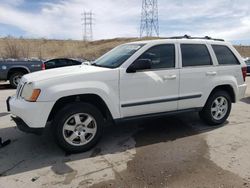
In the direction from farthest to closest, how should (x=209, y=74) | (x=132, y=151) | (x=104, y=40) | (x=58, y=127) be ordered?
(x=104, y=40) → (x=209, y=74) → (x=132, y=151) → (x=58, y=127)

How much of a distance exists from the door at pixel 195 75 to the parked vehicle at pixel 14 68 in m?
10.0

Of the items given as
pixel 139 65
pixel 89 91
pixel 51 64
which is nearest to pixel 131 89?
pixel 139 65

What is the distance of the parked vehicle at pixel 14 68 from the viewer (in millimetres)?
13730

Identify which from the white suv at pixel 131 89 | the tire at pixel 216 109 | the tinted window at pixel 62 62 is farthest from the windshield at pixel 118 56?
the tinted window at pixel 62 62

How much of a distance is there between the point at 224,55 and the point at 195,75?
1053mm

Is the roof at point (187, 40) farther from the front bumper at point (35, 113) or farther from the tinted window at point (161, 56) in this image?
the front bumper at point (35, 113)

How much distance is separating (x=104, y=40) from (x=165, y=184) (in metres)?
56.5

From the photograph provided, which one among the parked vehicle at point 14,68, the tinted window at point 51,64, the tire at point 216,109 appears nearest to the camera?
the tire at point 216,109

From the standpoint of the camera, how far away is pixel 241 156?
4.71 meters

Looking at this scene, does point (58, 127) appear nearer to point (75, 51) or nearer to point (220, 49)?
point (220, 49)

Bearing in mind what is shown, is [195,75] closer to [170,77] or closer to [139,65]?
[170,77]

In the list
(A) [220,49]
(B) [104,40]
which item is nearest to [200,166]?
(A) [220,49]

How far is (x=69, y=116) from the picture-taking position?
15.4 ft

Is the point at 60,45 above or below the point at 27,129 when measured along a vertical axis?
above
